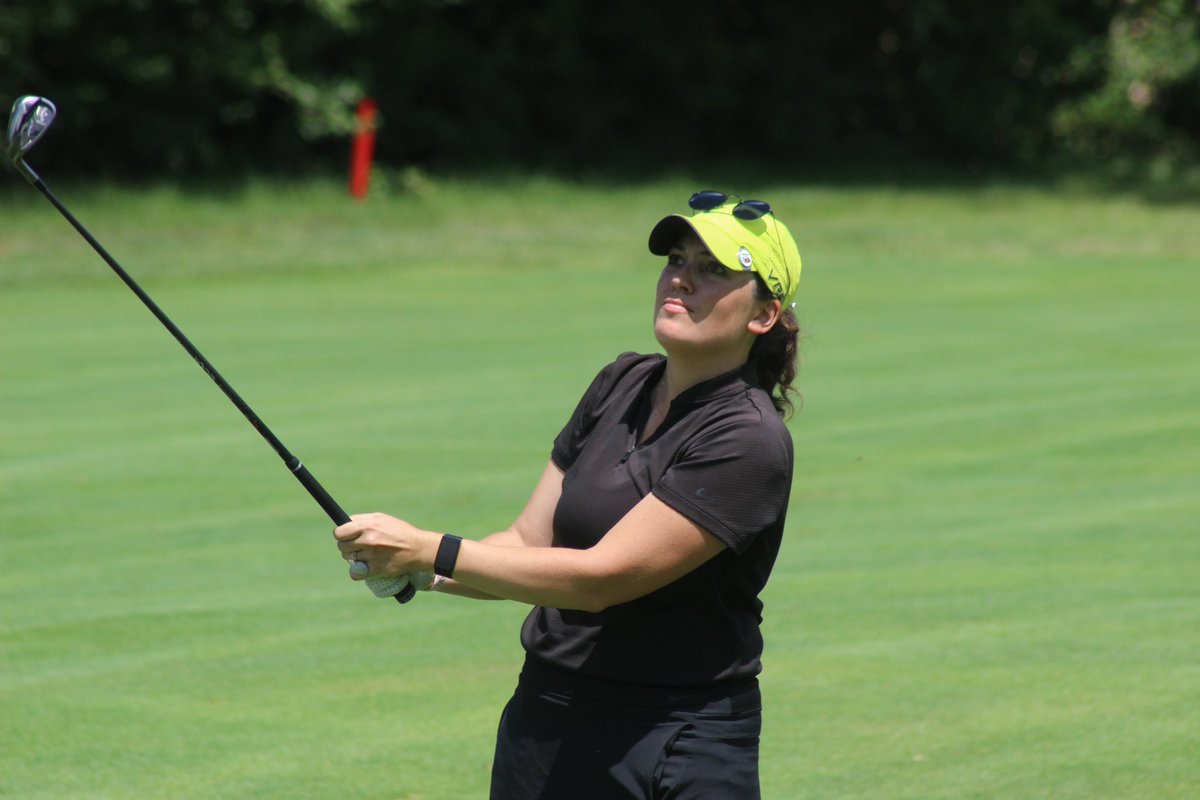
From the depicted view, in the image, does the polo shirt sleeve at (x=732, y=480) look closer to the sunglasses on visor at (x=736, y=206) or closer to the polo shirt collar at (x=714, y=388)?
the polo shirt collar at (x=714, y=388)

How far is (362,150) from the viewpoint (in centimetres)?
2598

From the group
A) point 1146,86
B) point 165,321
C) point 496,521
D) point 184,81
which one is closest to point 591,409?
point 165,321

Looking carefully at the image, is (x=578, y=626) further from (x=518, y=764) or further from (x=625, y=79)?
(x=625, y=79)

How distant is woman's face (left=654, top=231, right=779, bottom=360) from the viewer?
362 centimetres

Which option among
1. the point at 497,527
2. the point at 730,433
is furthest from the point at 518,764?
the point at 497,527

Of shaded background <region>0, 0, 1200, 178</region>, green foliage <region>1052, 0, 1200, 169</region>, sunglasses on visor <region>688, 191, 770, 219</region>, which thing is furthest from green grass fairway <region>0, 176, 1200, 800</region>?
green foliage <region>1052, 0, 1200, 169</region>

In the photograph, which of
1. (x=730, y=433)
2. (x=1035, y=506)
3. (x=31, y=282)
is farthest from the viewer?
(x=31, y=282)

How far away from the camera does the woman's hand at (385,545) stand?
337 centimetres

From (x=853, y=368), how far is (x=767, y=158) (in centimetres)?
2053

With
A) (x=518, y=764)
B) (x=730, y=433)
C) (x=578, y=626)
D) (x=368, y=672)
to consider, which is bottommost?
(x=368, y=672)

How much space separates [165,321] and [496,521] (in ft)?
16.8

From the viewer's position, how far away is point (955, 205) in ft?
90.1

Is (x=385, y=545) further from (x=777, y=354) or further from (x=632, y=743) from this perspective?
(x=777, y=354)

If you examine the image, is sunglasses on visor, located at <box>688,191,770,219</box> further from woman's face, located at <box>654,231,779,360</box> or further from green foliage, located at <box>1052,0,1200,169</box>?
green foliage, located at <box>1052,0,1200,169</box>
